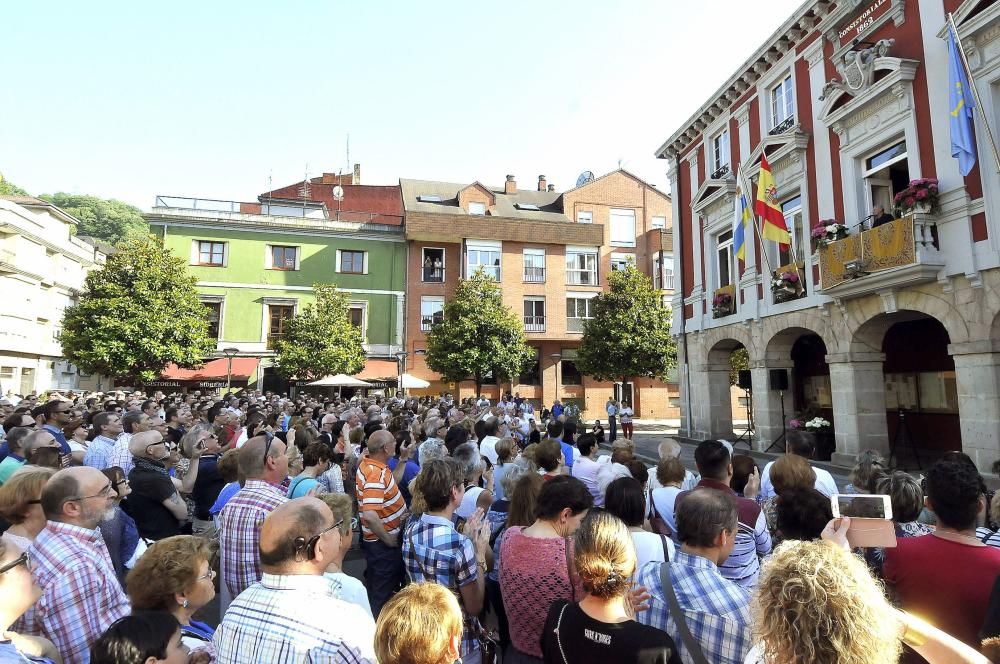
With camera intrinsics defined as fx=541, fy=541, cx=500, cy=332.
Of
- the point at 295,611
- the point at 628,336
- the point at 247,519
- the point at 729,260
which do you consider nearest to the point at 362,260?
the point at 628,336

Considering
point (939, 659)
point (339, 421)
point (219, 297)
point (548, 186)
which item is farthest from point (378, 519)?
point (548, 186)

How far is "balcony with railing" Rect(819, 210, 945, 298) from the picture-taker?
413 inches

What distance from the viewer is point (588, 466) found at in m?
5.96

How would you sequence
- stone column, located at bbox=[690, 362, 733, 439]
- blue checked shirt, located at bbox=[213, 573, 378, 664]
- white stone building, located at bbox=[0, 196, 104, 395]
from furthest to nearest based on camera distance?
1. white stone building, located at bbox=[0, 196, 104, 395]
2. stone column, located at bbox=[690, 362, 733, 439]
3. blue checked shirt, located at bbox=[213, 573, 378, 664]

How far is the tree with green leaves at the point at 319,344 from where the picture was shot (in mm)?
27234

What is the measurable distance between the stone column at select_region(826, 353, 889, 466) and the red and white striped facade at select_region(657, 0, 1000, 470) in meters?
0.03

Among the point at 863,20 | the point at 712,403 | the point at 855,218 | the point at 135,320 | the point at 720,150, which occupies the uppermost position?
the point at 863,20

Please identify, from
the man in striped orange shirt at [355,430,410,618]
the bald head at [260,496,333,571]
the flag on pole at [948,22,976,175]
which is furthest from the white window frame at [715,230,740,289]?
the bald head at [260,496,333,571]

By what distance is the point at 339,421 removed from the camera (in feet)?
33.7

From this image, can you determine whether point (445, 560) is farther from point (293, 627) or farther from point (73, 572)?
point (73, 572)

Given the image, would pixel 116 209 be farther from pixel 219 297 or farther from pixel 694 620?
pixel 694 620

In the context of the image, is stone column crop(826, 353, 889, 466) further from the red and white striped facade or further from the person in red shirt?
the person in red shirt

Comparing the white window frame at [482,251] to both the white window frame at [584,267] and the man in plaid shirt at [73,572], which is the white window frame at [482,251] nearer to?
the white window frame at [584,267]

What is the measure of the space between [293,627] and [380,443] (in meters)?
3.13
